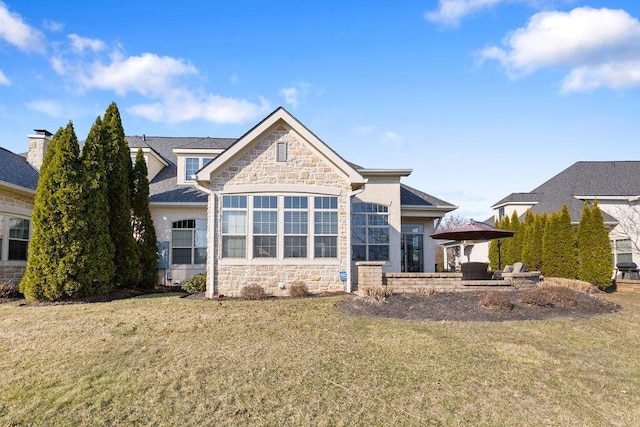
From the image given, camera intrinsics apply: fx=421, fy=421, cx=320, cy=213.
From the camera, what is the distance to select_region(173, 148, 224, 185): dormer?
62.8 ft

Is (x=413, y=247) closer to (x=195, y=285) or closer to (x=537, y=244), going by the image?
(x=537, y=244)

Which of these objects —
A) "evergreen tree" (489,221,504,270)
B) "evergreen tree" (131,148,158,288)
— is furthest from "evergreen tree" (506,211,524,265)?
"evergreen tree" (131,148,158,288)

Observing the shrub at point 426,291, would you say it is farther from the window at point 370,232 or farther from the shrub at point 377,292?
the window at point 370,232

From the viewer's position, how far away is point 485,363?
678 centimetres

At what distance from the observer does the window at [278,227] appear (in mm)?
13484

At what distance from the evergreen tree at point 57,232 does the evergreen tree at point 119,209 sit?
1853 mm

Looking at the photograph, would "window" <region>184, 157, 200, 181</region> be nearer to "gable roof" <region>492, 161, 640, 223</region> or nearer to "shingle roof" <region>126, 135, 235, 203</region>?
"shingle roof" <region>126, 135, 235, 203</region>

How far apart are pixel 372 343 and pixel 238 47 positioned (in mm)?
9611

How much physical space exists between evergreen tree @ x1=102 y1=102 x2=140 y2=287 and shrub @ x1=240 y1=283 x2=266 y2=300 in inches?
191

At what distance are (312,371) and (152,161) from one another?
1630 centimetres

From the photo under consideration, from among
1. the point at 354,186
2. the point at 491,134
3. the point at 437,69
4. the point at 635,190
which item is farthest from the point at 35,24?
the point at 635,190

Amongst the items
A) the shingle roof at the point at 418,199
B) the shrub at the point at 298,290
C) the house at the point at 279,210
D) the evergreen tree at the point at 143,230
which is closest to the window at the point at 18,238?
the evergreen tree at the point at 143,230

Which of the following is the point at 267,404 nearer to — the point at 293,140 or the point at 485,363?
the point at 485,363

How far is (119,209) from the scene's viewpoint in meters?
14.8
